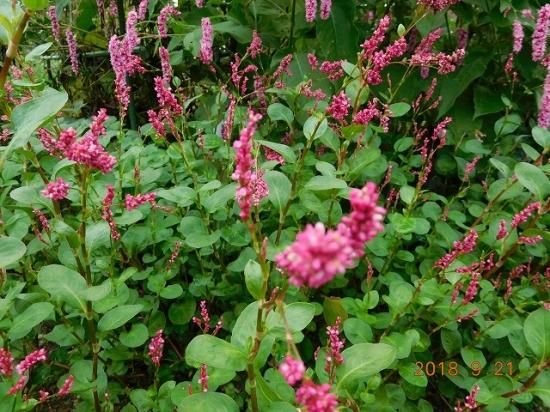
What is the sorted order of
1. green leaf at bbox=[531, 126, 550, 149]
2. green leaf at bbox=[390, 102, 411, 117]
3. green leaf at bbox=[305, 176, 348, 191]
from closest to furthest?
1. green leaf at bbox=[305, 176, 348, 191]
2. green leaf at bbox=[531, 126, 550, 149]
3. green leaf at bbox=[390, 102, 411, 117]

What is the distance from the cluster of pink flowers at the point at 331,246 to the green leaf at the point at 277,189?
795 mm

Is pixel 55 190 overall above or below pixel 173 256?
above

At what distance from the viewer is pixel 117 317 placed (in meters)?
1.12

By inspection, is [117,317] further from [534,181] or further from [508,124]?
[508,124]

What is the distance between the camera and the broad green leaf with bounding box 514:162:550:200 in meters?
1.27

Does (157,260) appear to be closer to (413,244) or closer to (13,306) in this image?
(13,306)

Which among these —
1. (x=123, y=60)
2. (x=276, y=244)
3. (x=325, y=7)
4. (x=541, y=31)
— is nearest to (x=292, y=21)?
(x=325, y=7)

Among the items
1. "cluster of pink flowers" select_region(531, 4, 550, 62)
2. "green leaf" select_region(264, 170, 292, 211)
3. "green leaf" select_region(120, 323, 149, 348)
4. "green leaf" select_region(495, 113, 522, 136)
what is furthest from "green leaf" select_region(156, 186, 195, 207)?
"cluster of pink flowers" select_region(531, 4, 550, 62)

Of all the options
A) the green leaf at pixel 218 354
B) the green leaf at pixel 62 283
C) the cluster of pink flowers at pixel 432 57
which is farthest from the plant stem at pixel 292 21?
the green leaf at pixel 218 354

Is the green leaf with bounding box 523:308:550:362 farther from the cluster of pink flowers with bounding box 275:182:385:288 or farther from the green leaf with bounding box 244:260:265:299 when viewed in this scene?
the cluster of pink flowers with bounding box 275:182:385:288

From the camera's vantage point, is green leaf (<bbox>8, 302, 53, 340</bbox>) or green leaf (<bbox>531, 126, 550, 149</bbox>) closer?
green leaf (<bbox>8, 302, 53, 340</bbox>)

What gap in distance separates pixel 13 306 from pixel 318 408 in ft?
3.16

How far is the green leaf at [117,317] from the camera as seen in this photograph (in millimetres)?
1111

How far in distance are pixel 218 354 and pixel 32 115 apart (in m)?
0.56
